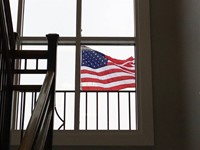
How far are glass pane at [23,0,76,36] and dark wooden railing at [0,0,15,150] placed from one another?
53.8 inches

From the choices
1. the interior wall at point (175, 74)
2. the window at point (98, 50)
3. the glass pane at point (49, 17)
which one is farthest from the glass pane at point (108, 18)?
the interior wall at point (175, 74)

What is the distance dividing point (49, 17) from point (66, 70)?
59 cm

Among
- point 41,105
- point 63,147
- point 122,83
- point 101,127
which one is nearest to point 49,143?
point 41,105

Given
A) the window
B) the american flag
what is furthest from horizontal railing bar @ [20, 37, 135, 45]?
the american flag

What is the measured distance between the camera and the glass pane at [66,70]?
3.34m

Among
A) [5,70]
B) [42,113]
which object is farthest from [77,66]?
[42,113]

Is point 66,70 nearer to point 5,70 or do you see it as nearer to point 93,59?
point 93,59

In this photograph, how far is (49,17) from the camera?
3.53 meters

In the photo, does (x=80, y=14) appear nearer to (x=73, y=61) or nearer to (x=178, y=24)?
(x=73, y=61)

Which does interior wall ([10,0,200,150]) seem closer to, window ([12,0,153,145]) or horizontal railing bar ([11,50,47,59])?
window ([12,0,153,145])

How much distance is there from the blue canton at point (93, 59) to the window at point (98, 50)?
57mm

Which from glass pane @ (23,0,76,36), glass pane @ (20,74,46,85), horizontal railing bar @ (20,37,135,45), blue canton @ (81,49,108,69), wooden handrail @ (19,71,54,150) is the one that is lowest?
wooden handrail @ (19,71,54,150)

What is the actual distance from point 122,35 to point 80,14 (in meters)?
0.47

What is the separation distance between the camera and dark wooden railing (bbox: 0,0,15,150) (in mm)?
1946
